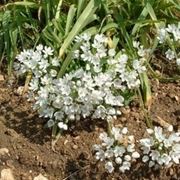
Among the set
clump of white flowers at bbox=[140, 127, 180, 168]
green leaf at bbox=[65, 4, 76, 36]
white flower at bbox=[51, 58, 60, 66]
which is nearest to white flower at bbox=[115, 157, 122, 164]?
clump of white flowers at bbox=[140, 127, 180, 168]

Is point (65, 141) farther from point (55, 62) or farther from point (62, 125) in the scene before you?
point (55, 62)

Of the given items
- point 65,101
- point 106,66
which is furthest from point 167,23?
point 65,101

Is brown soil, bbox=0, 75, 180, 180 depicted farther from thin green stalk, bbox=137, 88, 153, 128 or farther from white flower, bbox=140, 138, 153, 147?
white flower, bbox=140, 138, 153, 147

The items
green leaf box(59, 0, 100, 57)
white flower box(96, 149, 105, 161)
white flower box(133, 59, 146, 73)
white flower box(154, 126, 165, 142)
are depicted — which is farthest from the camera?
green leaf box(59, 0, 100, 57)

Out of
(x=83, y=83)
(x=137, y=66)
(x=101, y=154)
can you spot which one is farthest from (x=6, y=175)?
(x=137, y=66)

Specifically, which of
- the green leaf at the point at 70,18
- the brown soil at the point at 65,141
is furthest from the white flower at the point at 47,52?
the brown soil at the point at 65,141

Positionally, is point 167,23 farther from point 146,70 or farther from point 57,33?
point 57,33

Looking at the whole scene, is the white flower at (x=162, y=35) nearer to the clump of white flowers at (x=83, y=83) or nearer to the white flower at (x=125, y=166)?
the clump of white flowers at (x=83, y=83)
